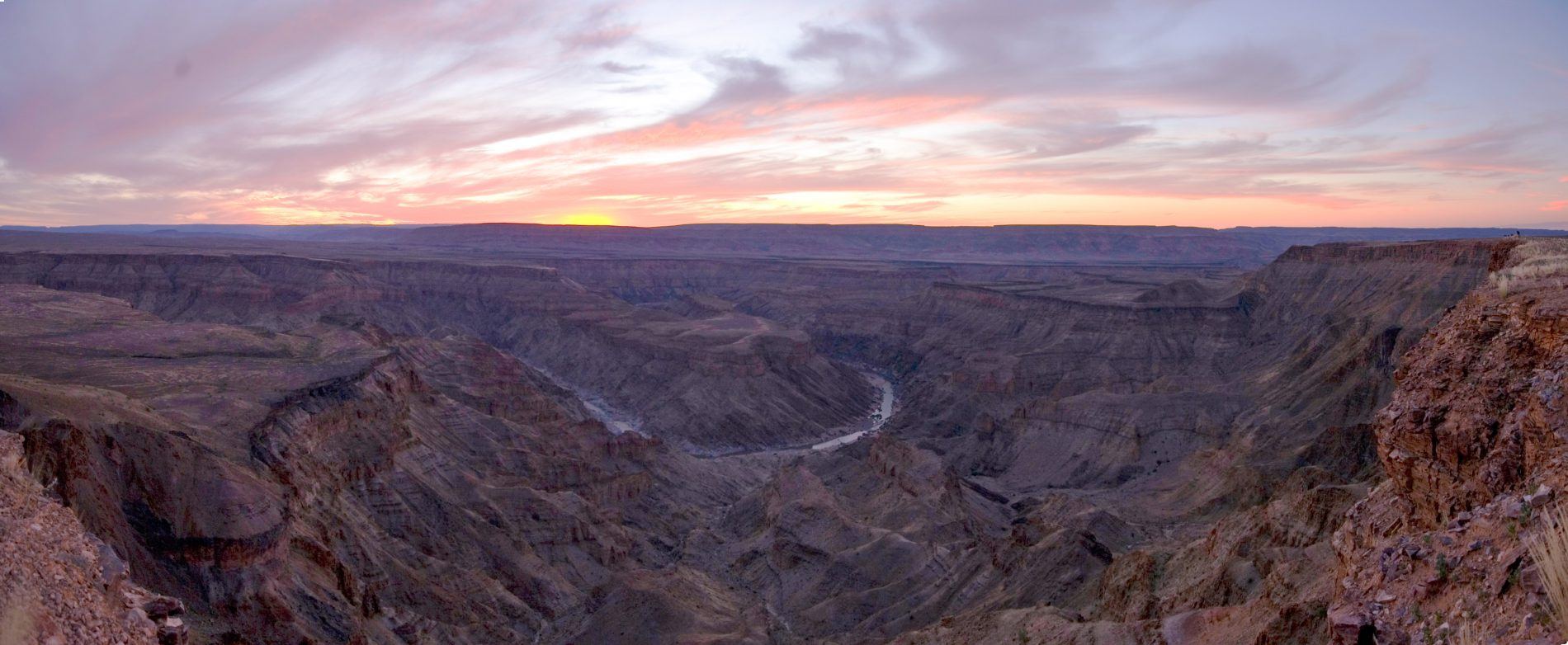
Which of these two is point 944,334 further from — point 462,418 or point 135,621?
point 135,621

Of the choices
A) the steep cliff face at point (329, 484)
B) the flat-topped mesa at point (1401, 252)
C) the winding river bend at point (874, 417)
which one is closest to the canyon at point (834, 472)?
the steep cliff face at point (329, 484)

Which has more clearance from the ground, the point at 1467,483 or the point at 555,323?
the point at 1467,483

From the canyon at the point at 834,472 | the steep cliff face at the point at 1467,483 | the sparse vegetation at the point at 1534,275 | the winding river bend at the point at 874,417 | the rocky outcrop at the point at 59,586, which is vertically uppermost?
the sparse vegetation at the point at 1534,275

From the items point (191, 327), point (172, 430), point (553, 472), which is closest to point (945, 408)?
point (553, 472)

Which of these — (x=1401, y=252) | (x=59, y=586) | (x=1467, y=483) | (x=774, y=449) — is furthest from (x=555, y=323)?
(x=1467, y=483)

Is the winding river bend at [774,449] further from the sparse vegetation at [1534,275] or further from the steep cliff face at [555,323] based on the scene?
the sparse vegetation at [1534,275]

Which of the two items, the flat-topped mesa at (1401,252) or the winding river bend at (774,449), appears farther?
the winding river bend at (774,449)

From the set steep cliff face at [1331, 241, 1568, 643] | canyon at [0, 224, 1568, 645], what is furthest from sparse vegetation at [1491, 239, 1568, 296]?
canyon at [0, 224, 1568, 645]

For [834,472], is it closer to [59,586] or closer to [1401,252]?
[1401,252]
